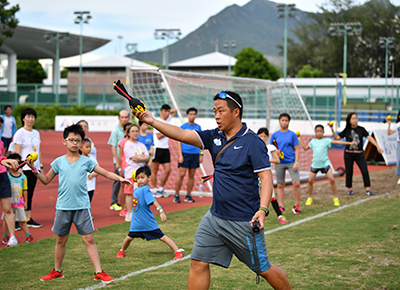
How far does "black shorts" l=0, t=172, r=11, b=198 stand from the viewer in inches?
272

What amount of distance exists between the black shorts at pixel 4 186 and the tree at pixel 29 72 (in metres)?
89.4

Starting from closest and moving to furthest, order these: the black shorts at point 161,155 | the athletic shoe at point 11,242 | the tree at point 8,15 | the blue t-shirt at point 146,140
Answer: the athletic shoe at point 11,242
the blue t-shirt at point 146,140
the black shorts at point 161,155
the tree at point 8,15

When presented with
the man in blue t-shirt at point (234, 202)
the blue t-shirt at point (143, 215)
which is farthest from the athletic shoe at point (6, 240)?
the man in blue t-shirt at point (234, 202)

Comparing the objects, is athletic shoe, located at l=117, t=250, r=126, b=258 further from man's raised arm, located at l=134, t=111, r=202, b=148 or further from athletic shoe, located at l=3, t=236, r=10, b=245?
man's raised arm, located at l=134, t=111, r=202, b=148

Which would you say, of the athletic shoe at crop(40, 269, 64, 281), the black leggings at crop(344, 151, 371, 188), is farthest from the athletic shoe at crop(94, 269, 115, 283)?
the black leggings at crop(344, 151, 371, 188)

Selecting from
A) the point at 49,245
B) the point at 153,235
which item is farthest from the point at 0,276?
the point at 153,235

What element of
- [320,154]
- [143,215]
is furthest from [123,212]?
[320,154]

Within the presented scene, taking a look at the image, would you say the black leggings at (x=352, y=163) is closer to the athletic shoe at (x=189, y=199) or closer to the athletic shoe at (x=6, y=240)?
the athletic shoe at (x=189, y=199)

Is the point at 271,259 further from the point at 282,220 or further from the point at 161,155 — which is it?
the point at 161,155

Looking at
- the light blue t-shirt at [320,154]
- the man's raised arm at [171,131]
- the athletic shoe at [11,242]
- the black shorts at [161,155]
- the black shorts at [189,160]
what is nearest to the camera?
the man's raised arm at [171,131]

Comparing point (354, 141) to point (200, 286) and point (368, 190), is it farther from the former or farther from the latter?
point (200, 286)

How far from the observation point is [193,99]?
905 inches

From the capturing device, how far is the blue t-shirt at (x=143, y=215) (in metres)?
6.46

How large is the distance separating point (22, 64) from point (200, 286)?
96615mm
